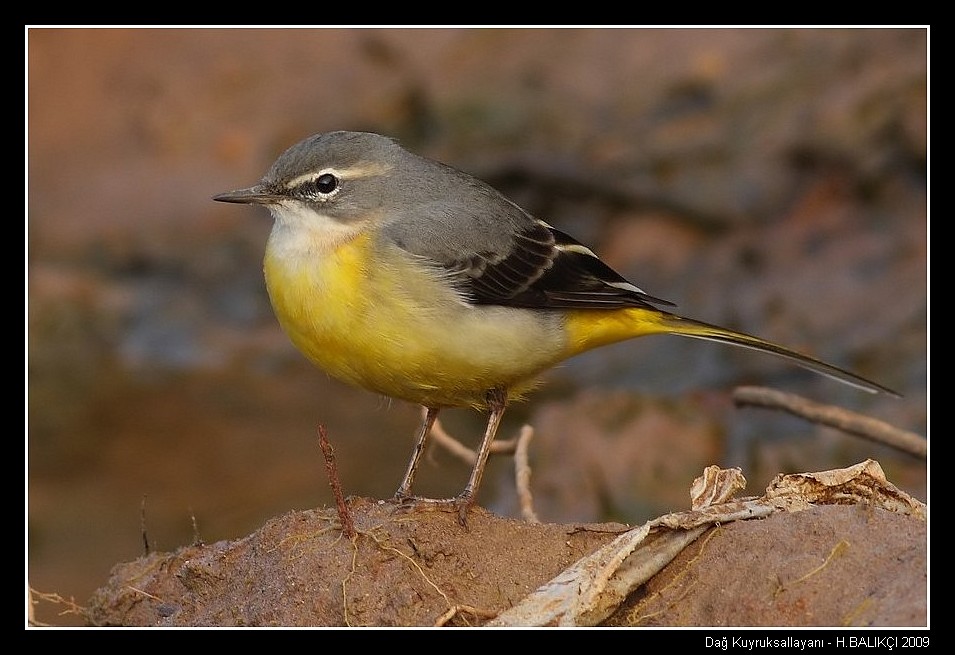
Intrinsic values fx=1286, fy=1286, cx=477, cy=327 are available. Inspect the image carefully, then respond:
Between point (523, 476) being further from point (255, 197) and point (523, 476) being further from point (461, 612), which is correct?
point (255, 197)

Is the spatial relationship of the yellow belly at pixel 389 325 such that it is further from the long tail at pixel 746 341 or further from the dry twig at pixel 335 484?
the long tail at pixel 746 341

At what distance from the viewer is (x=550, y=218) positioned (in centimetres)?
1440

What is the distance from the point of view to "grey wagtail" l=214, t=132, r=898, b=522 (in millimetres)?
6184

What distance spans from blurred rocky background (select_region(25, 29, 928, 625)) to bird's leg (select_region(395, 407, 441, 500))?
233 centimetres

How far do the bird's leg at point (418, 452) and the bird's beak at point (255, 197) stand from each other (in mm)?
1400

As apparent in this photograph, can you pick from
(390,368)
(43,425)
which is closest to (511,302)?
(390,368)

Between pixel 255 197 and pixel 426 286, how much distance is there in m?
1.04

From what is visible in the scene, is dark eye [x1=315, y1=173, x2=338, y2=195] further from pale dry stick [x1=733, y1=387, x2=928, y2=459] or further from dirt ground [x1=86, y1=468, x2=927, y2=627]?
pale dry stick [x1=733, y1=387, x2=928, y2=459]

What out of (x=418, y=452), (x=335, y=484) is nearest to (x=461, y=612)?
(x=335, y=484)

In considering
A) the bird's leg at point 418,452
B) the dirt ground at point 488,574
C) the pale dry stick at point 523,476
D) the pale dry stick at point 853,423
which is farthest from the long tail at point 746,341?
the dirt ground at point 488,574

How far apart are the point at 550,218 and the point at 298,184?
26.0 ft

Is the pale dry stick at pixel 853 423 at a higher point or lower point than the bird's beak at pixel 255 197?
lower

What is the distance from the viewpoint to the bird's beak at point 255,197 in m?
6.57

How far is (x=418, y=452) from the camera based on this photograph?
6.89 m
